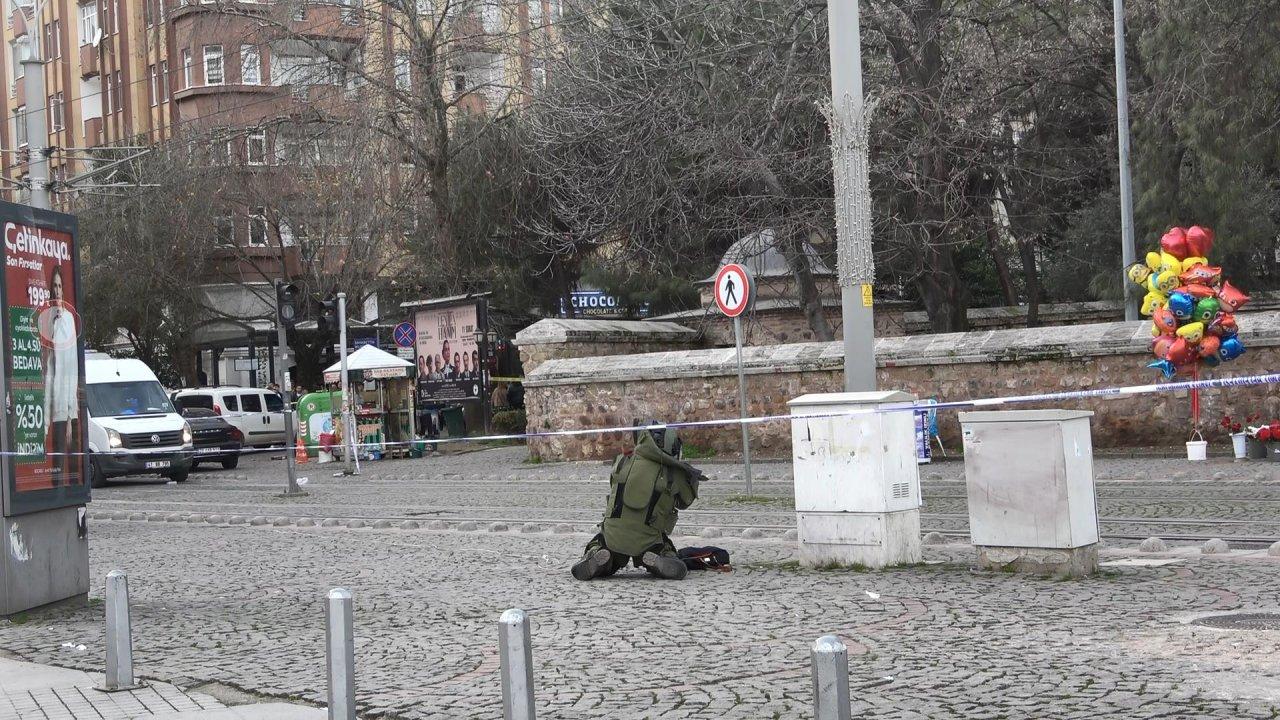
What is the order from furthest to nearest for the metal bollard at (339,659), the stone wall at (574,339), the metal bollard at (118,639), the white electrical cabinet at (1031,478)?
the stone wall at (574,339) → the white electrical cabinet at (1031,478) → the metal bollard at (118,639) → the metal bollard at (339,659)

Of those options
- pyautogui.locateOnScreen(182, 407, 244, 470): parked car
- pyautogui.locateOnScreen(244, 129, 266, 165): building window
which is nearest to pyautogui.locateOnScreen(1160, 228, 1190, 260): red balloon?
pyautogui.locateOnScreen(182, 407, 244, 470): parked car

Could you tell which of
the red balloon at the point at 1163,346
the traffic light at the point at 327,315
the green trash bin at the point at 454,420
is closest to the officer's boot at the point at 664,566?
the red balloon at the point at 1163,346

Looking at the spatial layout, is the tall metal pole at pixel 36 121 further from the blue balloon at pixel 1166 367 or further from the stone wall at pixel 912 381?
the blue balloon at pixel 1166 367

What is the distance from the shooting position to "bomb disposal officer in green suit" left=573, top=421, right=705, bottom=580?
1018 cm

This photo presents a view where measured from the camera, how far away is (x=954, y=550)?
1139cm

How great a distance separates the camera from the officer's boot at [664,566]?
10.3 m

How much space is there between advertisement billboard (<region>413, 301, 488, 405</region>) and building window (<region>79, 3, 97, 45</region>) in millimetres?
33612

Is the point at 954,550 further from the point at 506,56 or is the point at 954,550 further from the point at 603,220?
the point at 506,56

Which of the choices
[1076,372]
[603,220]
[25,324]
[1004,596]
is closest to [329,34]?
[603,220]

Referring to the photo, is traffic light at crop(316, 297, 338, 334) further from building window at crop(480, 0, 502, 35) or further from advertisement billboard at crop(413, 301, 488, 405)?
building window at crop(480, 0, 502, 35)

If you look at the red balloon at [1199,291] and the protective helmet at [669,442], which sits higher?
the red balloon at [1199,291]

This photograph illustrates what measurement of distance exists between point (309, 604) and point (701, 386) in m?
14.9

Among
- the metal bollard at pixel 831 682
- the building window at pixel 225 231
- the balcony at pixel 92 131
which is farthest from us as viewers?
the balcony at pixel 92 131

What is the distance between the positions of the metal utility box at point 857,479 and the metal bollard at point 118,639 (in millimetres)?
4507
